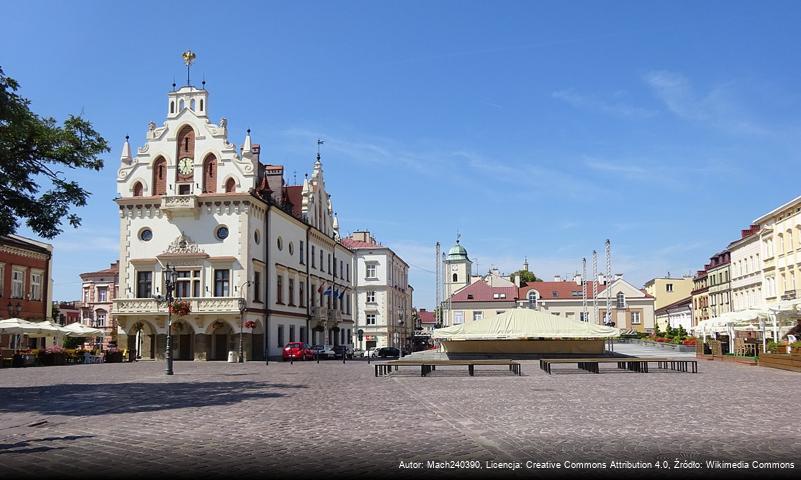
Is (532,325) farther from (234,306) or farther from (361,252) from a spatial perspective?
(361,252)

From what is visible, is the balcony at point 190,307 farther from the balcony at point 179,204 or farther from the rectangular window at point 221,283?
the balcony at point 179,204

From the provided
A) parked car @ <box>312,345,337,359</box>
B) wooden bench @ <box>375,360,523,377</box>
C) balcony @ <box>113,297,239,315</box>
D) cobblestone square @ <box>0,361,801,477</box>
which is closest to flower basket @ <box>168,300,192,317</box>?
balcony @ <box>113,297,239,315</box>

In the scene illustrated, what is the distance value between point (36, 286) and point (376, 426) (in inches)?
1997

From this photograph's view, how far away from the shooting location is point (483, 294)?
10556 centimetres

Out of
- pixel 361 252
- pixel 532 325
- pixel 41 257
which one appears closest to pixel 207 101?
pixel 41 257

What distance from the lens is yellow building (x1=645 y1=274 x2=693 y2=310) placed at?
121688 millimetres

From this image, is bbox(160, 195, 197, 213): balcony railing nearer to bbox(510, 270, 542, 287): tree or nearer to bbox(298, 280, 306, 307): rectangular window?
bbox(298, 280, 306, 307): rectangular window

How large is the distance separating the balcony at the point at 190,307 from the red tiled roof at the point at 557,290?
2607 inches

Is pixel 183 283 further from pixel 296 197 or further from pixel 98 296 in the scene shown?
pixel 98 296

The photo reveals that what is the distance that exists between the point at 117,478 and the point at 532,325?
109 ft

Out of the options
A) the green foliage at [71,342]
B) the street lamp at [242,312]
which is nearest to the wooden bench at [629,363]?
the street lamp at [242,312]

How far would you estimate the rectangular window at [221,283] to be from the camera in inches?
1971

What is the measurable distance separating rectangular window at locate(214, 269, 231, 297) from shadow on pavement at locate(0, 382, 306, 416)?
934 inches

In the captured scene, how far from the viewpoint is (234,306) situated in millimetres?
48500
